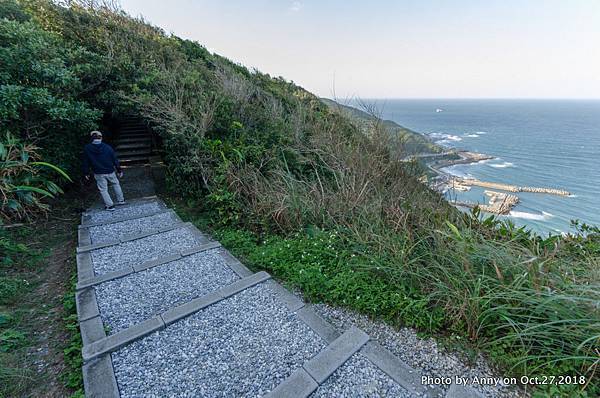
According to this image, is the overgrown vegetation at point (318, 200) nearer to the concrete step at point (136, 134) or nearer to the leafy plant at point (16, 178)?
the leafy plant at point (16, 178)

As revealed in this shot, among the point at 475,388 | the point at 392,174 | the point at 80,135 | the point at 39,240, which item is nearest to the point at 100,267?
the point at 39,240

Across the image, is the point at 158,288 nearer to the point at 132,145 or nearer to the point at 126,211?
the point at 126,211

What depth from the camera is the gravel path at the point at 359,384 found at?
69.5 inches

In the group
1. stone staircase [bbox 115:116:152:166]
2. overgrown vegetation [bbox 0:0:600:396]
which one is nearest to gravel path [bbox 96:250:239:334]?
overgrown vegetation [bbox 0:0:600:396]

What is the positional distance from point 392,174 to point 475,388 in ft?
11.6

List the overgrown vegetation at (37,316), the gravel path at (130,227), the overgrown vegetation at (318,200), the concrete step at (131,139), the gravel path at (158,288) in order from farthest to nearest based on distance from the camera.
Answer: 1. the concrete step at (131,139)
2. the gravel path at (130,227)
3. the gravel path at (158,288)
4. the overgrown vegetation at (318,200)
5. the overgrown vegetation at (37,316)

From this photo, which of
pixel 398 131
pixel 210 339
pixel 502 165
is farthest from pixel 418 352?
pixel 502 165

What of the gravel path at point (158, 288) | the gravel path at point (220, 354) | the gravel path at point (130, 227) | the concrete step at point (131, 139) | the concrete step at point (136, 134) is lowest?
the gravel path at point (220, 354)

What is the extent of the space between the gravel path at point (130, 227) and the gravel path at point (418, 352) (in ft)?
11.8

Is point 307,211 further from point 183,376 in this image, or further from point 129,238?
point 129,238

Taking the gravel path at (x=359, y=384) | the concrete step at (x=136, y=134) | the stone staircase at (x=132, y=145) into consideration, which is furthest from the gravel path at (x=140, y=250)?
the concrete step at (x=136, y=134)

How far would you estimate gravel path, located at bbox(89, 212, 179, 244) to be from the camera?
4.09m

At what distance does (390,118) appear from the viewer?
532 cm

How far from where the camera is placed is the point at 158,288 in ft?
9.53
